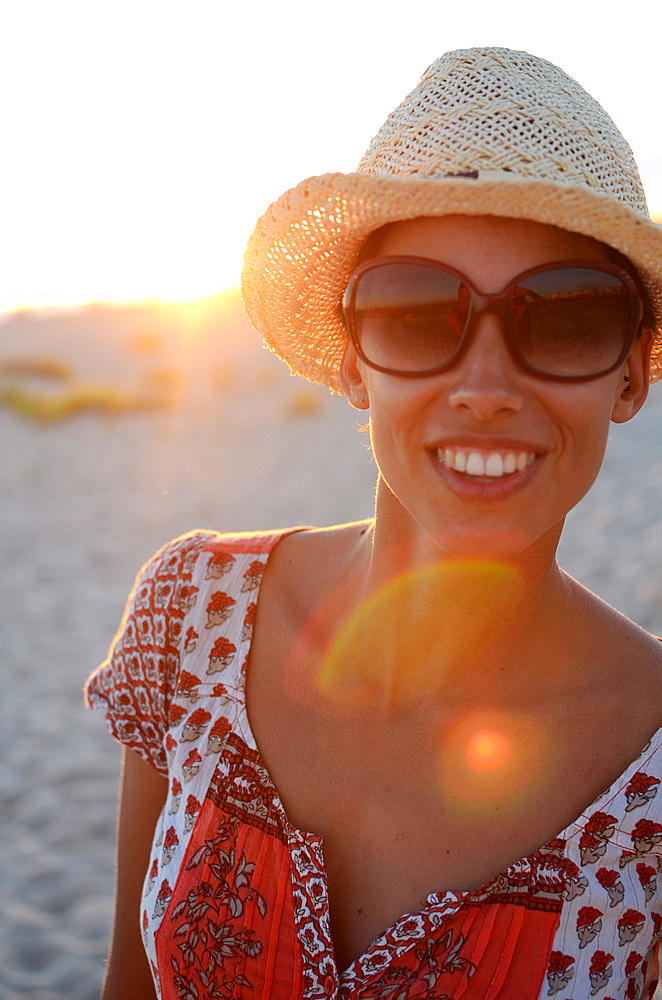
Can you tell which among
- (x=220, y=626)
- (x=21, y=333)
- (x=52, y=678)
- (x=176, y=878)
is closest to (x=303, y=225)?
(x=220, y=626)

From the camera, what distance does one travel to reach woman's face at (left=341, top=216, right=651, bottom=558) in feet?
4.76

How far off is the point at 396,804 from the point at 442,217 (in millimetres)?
1187

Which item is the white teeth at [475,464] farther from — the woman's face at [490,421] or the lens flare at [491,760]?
the lens flare at [491,760]

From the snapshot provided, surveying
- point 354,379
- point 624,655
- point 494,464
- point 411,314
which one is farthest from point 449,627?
point 411,314

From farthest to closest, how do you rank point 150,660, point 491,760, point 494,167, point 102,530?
1. point 102,530
2. point 150,660
3. point 491,760
4. point 494,167

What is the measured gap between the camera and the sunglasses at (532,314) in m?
1.43

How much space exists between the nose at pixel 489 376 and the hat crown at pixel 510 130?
0.26 meters

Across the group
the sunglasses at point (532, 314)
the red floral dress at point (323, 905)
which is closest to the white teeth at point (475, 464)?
the sunglasses at point (532, 314)

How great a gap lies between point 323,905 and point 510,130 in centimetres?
150

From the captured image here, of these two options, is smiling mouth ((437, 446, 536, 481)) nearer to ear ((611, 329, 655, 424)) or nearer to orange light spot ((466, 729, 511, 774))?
ear ((611, 329, 655, 424))

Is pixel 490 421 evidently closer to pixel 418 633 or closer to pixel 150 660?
pixel 418 633

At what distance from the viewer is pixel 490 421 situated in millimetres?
1468

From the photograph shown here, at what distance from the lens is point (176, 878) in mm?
1703

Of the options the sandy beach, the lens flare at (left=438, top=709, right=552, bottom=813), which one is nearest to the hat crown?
the lens flare at (left=438, top=709, right=552, bottom=813)
